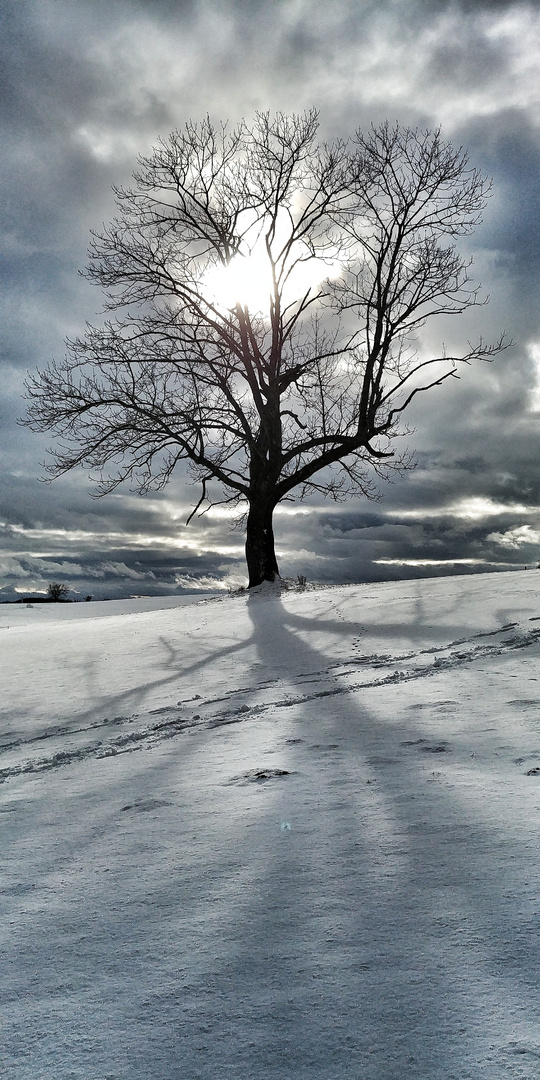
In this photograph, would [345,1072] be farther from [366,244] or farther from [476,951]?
[366,244]

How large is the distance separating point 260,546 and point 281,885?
10.3m

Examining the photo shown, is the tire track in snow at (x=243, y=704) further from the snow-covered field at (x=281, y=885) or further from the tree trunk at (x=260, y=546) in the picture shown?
the tree trunk at (x=260, y=546)

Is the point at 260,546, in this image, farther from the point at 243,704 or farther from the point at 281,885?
the point at 281,885

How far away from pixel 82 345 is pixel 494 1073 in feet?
40.5

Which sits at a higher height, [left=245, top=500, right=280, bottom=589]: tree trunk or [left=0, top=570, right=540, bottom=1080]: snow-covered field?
[left=245, top=500, right=280, bottom=589]: tree trunk

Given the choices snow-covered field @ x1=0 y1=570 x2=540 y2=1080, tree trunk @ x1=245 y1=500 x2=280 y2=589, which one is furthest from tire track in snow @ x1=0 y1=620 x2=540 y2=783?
tree trunk @ x1=245 y1=500 x2=280 y2=589

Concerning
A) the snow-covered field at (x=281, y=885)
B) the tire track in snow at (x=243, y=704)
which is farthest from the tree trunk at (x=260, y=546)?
the snow-covered field at (x=281, y=885)

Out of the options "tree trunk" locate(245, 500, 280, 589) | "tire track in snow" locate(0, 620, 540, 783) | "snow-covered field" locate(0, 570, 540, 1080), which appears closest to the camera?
"snow-covered field" locate(0, 570, 540, 1080)

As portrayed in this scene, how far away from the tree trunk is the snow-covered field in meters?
7.91

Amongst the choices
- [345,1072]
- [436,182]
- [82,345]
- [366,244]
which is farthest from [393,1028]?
[436,182]

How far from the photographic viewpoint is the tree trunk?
39.2 ft

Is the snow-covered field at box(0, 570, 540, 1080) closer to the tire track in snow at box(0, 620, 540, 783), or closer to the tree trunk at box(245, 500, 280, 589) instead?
the tire track in snow at box(0, 620, 540, 783)

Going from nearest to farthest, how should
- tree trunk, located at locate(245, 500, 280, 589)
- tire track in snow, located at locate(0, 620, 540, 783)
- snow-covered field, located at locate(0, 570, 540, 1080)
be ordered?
snow-covered field, located at locate(0, 570, 540, 1080) → tire track in snow, located at locate(0, 620, 540, 783) → tree trunk, located at locate(245, 500, 280, 589)

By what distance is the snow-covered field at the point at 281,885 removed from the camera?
3.86 feet
